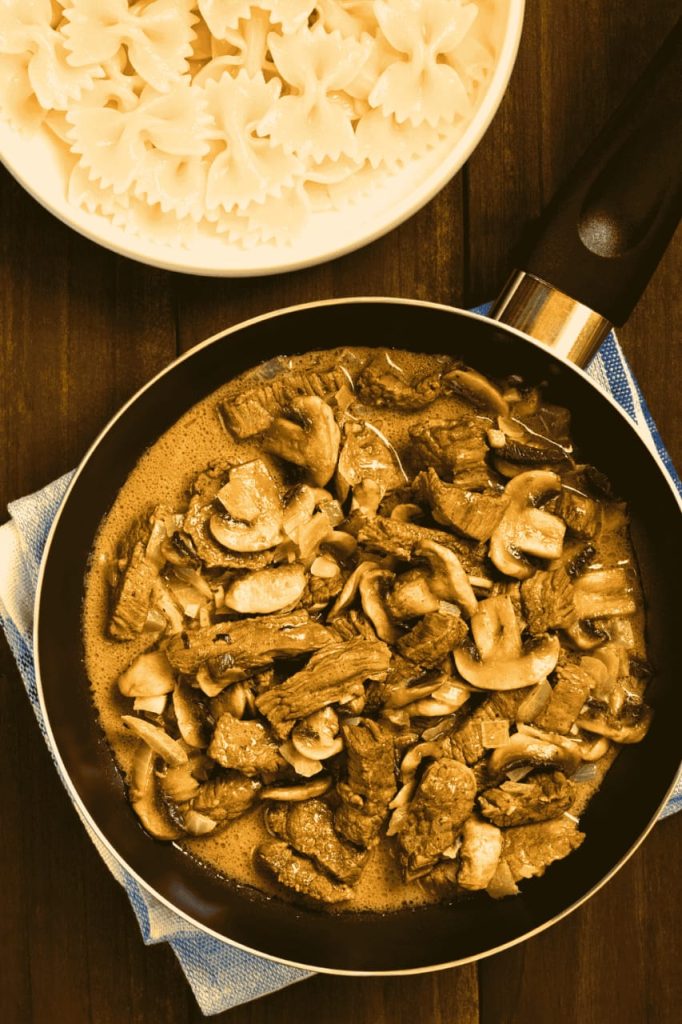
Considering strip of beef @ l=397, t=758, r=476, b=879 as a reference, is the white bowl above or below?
above

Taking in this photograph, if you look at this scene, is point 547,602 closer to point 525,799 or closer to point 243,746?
point 525,799

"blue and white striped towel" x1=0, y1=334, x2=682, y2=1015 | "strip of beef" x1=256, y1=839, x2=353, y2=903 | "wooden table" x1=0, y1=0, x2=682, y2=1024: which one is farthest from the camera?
"wooden table" x1=0, y1=0, x2=682, y2=1024

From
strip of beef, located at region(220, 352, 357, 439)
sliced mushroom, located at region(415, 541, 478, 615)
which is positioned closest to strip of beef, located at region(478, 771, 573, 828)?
sliced mushroom, located at region(415, 541, 478, 615)

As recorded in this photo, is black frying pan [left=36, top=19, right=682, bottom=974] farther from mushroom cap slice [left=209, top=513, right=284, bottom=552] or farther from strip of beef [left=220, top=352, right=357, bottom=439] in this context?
mushroom cap slice [left=209, top=513, right=284, bottom=552]

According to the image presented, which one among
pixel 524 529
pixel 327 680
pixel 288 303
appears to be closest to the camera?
pixel 327 680

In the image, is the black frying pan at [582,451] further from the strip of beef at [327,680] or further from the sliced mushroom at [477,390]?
the strip of beef at [327,680]

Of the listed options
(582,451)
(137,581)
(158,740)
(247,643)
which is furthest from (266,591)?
(582,451)
